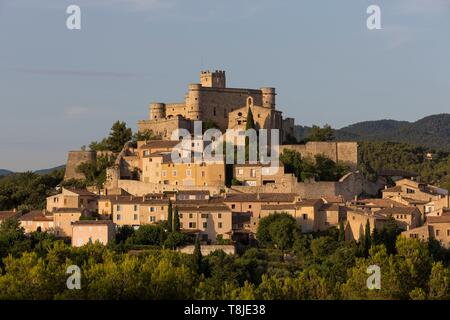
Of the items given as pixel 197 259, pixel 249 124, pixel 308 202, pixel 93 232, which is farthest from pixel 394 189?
pixel 93 232

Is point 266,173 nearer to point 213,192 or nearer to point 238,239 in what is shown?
point 213,192

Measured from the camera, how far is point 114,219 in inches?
2120

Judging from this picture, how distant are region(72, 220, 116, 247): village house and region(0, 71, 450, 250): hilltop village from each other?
0.04 metres

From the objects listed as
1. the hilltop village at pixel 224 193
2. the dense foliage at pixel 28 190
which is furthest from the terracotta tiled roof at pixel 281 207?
the dense foliage at pixel 28 190

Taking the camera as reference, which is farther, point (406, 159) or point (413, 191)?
point (406, 159)

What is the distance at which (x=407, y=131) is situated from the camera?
443 ft

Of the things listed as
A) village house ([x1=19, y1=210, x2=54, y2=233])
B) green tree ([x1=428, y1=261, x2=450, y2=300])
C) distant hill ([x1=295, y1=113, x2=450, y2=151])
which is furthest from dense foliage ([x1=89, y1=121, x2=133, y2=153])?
distant hill ([x1=295, y1=113, x2=450, y2=151])

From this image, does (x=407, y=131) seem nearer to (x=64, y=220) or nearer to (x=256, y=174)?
(x=256, y=174)

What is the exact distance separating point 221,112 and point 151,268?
972 inches

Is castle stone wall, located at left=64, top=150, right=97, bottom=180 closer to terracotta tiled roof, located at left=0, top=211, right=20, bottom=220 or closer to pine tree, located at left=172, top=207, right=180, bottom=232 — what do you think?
terracotta tiled roof, located at left=0, top=211, right=20, bottom=220

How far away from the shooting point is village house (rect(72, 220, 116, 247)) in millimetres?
50625

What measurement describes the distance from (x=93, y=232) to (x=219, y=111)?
54.8 feet

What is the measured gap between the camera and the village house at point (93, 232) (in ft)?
166
